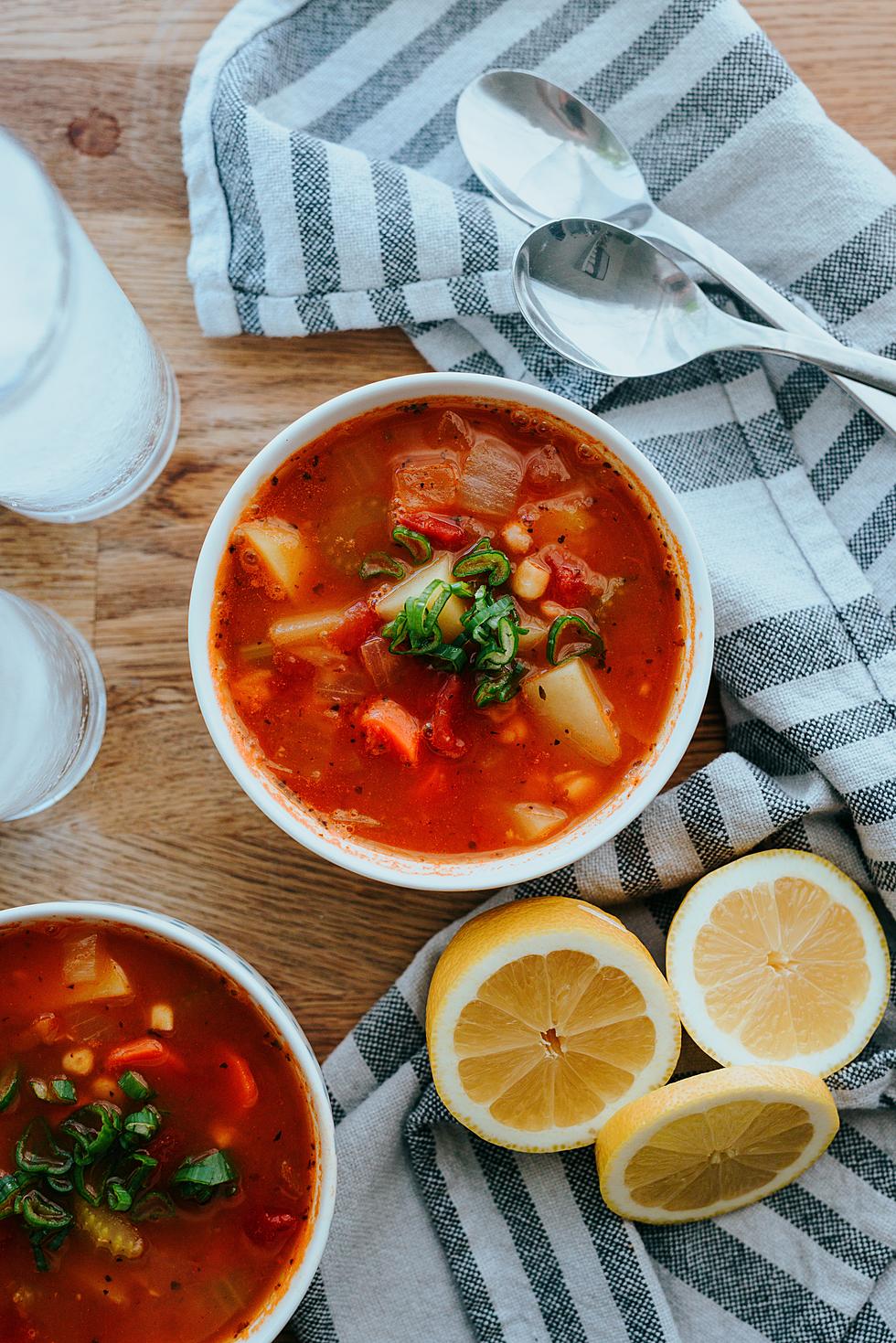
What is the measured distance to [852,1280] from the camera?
260cm

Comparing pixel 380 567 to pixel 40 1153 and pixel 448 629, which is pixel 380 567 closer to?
pixel 448 629

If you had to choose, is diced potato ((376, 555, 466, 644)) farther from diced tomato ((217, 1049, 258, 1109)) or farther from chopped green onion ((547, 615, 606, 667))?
diced tomato ((217, 1049, 258, 1109))

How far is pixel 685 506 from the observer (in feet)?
8.69

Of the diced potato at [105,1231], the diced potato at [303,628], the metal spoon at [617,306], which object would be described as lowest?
the diced potato at [105,1231]

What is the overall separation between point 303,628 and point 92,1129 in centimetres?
110

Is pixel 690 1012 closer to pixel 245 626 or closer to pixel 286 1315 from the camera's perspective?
pixel 286 1315

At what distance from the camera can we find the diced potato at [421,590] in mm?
2316

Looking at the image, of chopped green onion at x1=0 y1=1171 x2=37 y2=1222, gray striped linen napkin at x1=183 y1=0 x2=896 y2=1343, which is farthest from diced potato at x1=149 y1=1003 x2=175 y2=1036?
gray striped linen napkin at x1=183 y1=0 x2=896 y2=1343

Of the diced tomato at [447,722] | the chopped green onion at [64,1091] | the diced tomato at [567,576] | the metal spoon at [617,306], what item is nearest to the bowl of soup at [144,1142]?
the chopped green onion at [64,1091]

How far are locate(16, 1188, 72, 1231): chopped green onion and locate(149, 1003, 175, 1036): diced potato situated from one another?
1.30ft

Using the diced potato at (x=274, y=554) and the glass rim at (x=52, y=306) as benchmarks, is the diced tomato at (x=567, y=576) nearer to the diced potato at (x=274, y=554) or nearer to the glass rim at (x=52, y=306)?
the diced potato at (x=274, y=554)

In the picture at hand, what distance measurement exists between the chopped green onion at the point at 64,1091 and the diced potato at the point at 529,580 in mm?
1350

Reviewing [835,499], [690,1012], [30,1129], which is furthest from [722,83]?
[30,1129]

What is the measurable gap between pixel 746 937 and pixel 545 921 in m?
0.49
